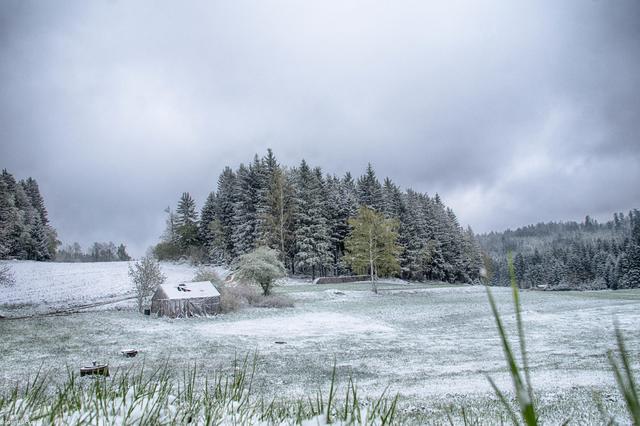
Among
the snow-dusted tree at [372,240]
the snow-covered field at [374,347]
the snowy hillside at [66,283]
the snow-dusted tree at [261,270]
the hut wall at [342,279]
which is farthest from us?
the hut wall at [342,279]

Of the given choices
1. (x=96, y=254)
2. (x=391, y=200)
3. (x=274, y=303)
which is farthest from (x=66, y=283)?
(x=96, y=254)

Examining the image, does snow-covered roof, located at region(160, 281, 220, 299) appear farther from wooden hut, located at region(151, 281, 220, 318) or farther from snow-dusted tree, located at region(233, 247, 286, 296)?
snow-dusted tree, located at region(233, 247, 286, 296)

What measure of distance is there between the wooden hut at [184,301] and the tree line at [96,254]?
87.6 meters

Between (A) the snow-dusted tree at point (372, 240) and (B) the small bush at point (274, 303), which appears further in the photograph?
(A) the snow-dusted tree at point (372, 240)

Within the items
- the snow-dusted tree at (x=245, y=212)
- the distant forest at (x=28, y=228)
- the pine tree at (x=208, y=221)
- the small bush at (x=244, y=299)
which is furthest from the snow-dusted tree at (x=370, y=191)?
the distant forest at (x=28, y=228)

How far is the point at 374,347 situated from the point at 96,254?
14002 centimetres

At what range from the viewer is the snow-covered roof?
2481 centimetres

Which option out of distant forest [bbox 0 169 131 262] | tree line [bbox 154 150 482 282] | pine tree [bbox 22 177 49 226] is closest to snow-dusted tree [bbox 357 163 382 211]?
tree line [bbox 154 150 482 282]

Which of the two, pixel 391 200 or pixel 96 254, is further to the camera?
pixel 96 254

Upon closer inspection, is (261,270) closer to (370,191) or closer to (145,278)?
(145,278)

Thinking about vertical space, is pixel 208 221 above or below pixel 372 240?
above

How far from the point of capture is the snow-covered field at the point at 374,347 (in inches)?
340

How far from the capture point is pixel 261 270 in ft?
102

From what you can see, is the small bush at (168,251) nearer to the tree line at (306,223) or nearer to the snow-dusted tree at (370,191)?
the tree line at (306,223)
